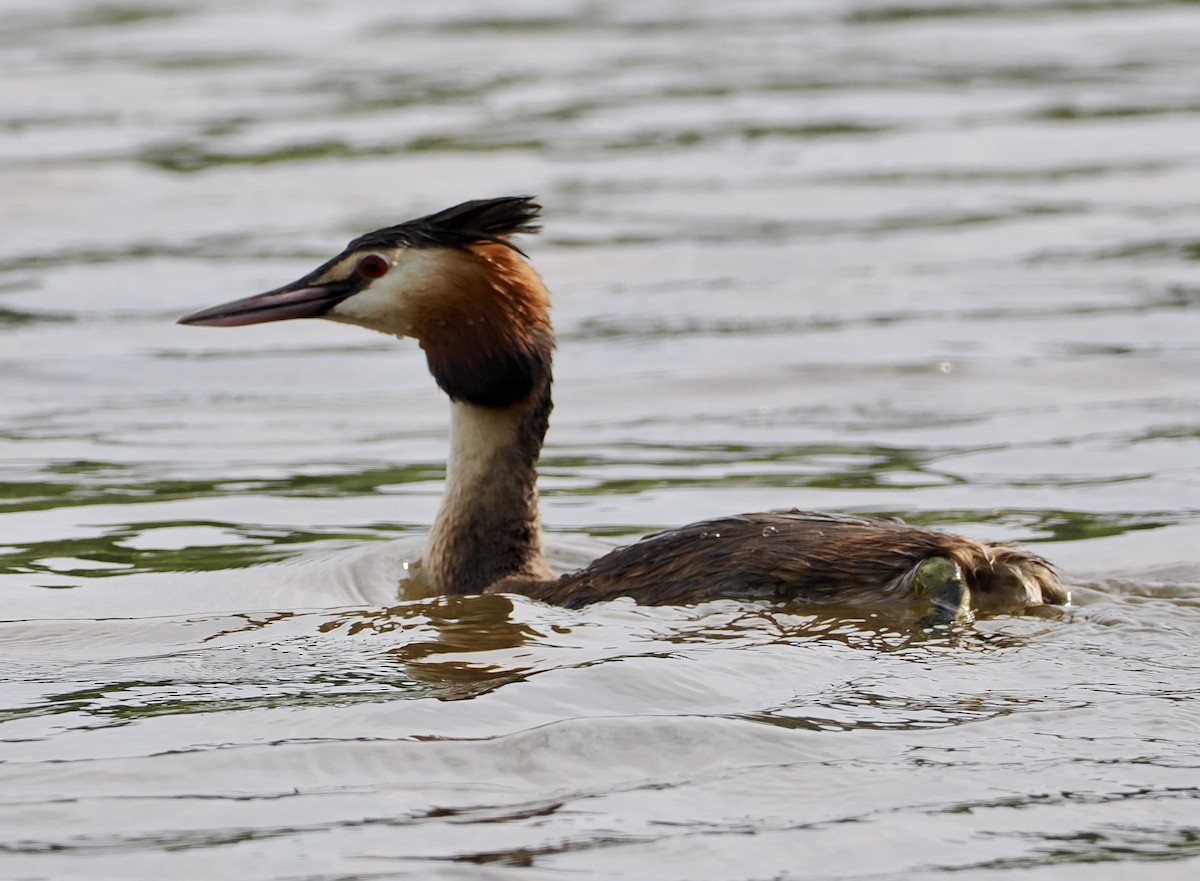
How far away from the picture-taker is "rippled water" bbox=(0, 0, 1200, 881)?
15.7 ft

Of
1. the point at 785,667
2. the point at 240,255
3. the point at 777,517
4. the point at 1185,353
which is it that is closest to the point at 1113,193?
the point at 1185,353

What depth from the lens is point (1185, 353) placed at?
10.7 metres

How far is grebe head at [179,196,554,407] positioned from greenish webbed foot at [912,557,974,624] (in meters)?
1.60

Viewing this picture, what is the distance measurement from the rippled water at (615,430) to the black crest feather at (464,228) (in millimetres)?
1035

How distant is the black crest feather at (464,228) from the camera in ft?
23.0

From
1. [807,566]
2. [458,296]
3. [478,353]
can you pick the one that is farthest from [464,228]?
[807,566]

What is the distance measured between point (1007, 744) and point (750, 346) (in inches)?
249

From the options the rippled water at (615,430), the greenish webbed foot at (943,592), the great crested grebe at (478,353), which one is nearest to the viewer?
the rippled water at (615,430)

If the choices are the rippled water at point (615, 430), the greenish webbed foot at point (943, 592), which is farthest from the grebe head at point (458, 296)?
the greenish webbed foot at point (943, 592)

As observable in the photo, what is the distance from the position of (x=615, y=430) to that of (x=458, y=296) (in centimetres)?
287

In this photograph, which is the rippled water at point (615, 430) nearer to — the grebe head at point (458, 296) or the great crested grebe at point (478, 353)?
the great crested grebe at point (478, 353)

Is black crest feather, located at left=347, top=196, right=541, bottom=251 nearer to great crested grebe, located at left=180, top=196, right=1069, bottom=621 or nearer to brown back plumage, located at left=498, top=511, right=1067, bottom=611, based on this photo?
great crested grebe, located at left=180, top=196, right=1069, bottom=621

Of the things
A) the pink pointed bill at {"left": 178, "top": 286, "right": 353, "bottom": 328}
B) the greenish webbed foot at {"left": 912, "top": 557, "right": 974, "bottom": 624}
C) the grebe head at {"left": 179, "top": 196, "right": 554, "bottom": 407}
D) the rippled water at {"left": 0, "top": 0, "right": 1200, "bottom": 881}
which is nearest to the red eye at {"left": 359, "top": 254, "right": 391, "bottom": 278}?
the grebe head at {"left": 179, "top": 196, "right": 554, "bottom": 407}

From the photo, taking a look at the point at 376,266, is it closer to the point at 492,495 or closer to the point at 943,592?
the point at 492,495
